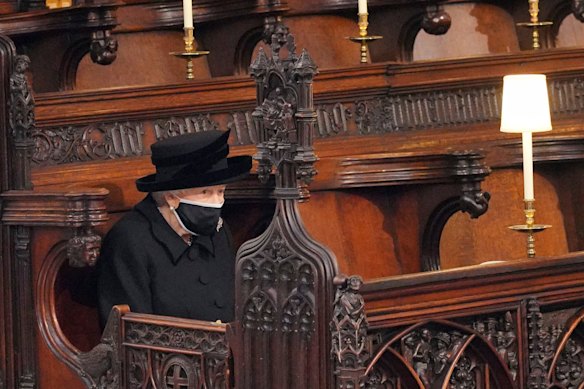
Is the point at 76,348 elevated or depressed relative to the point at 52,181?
depressed

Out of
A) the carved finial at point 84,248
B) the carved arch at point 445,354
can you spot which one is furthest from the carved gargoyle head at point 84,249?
the carved arch at point 445,354

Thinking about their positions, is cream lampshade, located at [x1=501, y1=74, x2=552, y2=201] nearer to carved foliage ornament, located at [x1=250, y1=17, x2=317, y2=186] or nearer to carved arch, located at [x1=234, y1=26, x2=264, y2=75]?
carved foliage ornament, located at [x1=250, y1=17, x2=317, y2=186]

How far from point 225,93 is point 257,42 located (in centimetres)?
116

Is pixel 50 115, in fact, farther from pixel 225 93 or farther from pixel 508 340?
pixel 508 340

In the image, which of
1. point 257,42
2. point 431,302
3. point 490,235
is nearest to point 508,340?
point 431,302

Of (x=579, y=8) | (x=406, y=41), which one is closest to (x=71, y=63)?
(x=406, y=41)

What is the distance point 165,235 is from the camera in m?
5.94

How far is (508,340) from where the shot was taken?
517 cm

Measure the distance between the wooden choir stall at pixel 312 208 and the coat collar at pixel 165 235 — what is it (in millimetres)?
185

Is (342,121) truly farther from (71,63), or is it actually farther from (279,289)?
(279,289)

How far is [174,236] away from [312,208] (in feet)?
2.94

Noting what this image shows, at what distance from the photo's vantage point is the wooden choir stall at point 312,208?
4918 mm

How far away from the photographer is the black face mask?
233 inches

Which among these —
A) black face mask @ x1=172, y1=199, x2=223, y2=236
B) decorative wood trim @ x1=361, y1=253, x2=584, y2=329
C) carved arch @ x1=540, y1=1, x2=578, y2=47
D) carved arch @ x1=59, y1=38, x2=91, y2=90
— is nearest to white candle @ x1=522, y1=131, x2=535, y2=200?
decorative wood trim @ x1=361, y1=253, x2=584, y2=329
